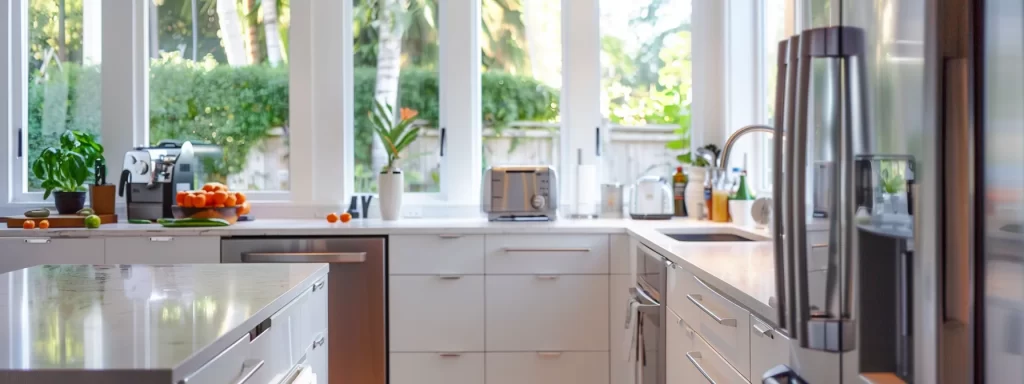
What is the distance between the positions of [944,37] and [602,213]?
3.15 meters

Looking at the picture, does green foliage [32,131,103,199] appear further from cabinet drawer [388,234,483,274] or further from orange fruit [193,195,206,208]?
cabinet drawer [388,234,483,274]

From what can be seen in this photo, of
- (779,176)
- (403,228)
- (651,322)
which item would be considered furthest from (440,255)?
(779,176)

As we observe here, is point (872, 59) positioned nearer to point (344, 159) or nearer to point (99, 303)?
point (99, 303)

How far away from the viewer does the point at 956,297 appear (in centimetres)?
84

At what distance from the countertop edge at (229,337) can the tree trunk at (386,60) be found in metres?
2.24

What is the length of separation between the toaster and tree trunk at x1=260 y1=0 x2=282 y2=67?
4.28 ft

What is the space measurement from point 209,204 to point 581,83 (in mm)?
1829

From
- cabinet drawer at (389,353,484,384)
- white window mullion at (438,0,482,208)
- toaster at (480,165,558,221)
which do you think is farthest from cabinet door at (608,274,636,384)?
white window mullion at (438,0,482,208)

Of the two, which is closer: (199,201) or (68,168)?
(199,201)

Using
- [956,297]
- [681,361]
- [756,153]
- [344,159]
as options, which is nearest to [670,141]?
[756,153]

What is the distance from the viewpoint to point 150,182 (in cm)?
368

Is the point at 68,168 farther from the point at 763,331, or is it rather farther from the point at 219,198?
the point at 763,331

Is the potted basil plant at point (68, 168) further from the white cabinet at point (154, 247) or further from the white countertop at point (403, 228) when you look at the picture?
the white cabinet at point (154, 247)

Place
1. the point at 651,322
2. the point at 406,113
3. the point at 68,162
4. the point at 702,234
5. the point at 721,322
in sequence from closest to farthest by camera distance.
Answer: the point at 721,322 < the point at 651,322 < the point at 702,234 < the point at 68,162 < the point at 406,113
